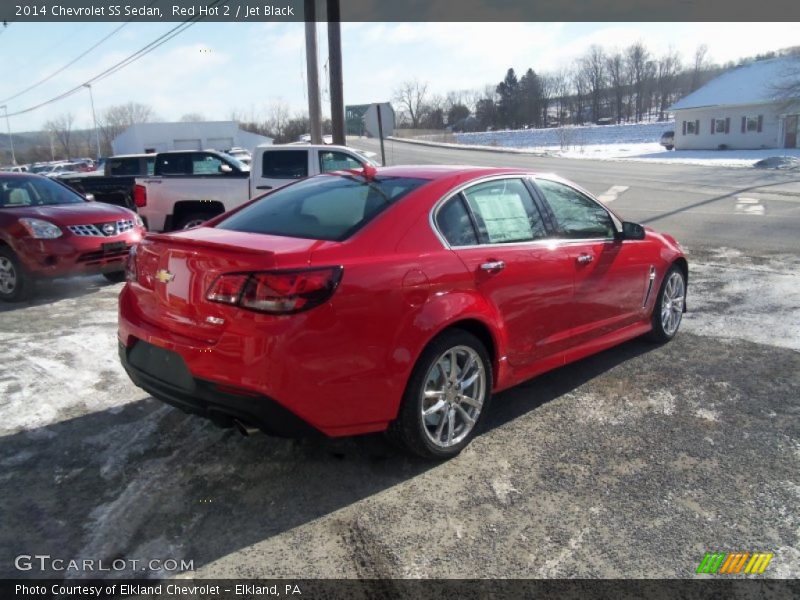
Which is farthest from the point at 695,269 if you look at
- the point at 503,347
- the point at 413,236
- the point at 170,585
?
the point at 170,585

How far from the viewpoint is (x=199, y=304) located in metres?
3.21

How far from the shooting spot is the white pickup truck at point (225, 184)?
10805mm

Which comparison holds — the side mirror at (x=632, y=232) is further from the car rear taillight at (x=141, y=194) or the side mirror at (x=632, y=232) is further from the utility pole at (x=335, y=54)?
the utility pole at (x=335, y=54)

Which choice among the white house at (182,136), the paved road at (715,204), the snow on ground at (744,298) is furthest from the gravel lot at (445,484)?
the white house at (182,136)

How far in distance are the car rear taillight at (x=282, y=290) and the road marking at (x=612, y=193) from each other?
53.8 feet

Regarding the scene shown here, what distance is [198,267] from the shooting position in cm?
325

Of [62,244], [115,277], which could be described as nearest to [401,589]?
[62,244]

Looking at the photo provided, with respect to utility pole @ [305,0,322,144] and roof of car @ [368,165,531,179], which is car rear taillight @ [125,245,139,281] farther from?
utility pole @ [305,0,322,144]

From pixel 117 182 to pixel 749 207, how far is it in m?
15.8

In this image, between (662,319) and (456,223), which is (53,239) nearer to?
(456,223)

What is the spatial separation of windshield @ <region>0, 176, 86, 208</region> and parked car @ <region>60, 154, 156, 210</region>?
6.52m

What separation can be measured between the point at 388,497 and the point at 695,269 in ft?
24.1

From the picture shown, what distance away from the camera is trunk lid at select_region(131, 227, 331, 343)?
3107 mm

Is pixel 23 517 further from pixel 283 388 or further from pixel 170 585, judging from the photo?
pixel 283 388
